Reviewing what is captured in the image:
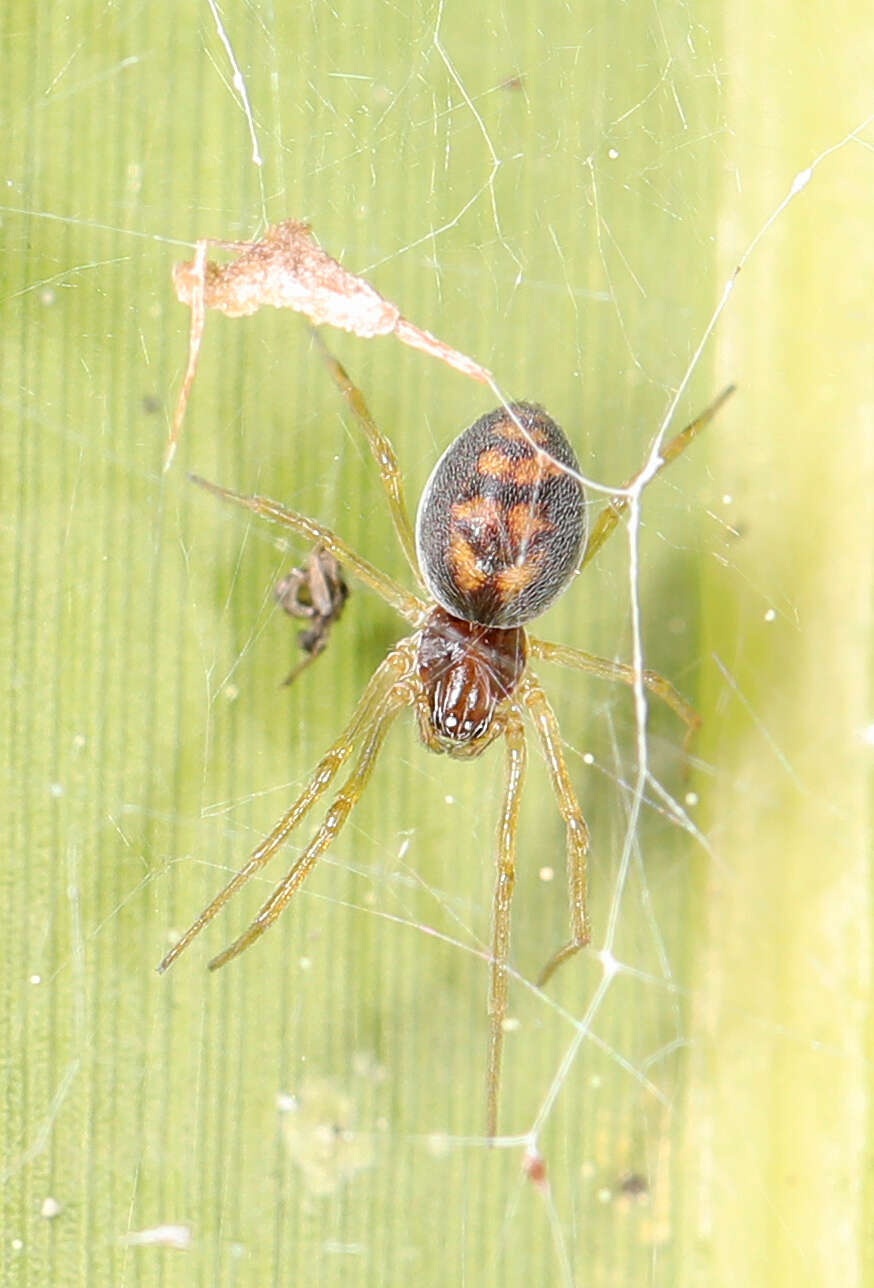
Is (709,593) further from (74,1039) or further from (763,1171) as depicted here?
(74,1039)

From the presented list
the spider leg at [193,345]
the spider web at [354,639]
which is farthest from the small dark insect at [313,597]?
the spider leg at [193,345]

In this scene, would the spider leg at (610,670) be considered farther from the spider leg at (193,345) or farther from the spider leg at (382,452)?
the spider leg at (193,345)

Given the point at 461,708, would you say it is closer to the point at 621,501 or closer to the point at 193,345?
the point at 621,501

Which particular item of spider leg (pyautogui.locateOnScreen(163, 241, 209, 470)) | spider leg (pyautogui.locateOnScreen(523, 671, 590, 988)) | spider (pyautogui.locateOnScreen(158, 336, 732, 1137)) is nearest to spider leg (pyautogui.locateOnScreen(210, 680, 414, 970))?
spider (pyautogui.locateOnScreen(158, 336, 732, 1137))

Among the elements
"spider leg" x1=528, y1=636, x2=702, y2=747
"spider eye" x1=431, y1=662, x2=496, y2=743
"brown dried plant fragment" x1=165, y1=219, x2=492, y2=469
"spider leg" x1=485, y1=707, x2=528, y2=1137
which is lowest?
"spider leg" x1=485, y1=707, x2=528, y2=1137

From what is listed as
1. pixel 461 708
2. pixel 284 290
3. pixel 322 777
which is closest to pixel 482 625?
pixel 461 708

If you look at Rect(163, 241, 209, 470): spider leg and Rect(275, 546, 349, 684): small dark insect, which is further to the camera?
Rect(275, 546, 349, 684): small dark insect

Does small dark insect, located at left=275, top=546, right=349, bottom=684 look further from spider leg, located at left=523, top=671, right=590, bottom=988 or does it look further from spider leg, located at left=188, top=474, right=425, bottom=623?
spider leg, located at left=523, top=671, right=590, bottom=988
